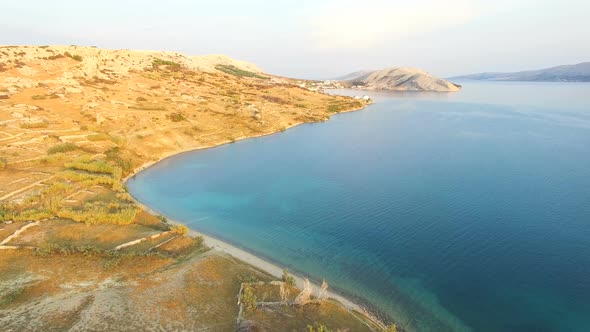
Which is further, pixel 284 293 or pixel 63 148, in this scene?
pixel 63 148

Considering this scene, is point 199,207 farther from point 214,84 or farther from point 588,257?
point 214,84

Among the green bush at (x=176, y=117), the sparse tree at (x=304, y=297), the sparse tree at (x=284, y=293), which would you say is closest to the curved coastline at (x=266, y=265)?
the sparse tree at (x=284, y=293)

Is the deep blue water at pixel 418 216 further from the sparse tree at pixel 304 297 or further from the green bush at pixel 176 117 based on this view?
the green bush at pixel 176 117

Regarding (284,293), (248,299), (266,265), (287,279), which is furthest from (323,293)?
(266,265)

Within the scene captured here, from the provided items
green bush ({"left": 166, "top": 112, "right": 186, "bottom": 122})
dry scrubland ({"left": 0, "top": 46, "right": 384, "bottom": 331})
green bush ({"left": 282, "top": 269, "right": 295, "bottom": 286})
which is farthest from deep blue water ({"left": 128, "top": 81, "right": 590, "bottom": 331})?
green bush ({"left": 166, "top": 112, "right": 186, "bottom": 122})

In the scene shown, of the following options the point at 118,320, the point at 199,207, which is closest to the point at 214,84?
the point at 199,207

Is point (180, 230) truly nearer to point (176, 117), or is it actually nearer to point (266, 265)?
point (266, 265)

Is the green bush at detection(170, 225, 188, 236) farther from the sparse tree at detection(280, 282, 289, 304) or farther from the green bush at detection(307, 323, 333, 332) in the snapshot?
the green bush at detection(307, 323, 333, 332)
